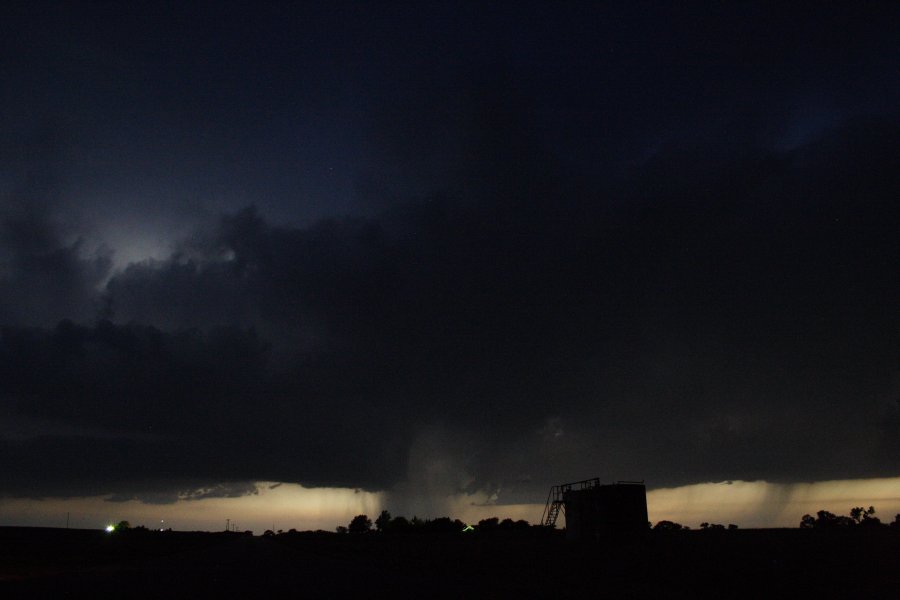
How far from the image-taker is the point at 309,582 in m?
37.2

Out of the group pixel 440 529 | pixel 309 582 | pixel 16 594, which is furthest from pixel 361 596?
pixel 440 529

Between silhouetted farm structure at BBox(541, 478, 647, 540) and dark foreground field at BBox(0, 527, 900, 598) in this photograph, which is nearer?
dark foreground field at BBox(0, 527, 900, 598)

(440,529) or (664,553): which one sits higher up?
(664,553)

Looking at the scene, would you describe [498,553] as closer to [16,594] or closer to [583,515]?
[583,515]

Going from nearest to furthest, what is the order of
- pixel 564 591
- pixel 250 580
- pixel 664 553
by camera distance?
pixel 564 591, pixel 250 580, pixel 664 553

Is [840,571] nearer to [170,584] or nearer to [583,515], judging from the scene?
[583,515]

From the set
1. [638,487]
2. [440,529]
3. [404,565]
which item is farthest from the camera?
[440,529]

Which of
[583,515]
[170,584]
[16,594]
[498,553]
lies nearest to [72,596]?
[16,594]

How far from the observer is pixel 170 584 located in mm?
35750

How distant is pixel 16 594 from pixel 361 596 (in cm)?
1637

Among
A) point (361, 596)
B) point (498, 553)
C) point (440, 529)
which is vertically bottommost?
point (440, 529)

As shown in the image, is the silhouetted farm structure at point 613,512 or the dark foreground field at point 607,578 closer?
the dark foreground field at point 607,578

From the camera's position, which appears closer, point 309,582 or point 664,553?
point 309,582

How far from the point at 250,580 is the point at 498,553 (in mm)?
28890
